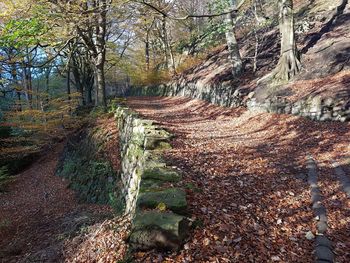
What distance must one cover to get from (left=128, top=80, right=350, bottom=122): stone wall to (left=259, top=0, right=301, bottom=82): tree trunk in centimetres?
137

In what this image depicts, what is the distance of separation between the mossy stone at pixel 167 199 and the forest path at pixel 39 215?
1757 mm

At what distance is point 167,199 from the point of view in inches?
156

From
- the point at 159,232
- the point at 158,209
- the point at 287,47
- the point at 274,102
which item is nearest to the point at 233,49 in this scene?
the point at 287,47

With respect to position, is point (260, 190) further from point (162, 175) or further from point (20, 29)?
point (20, 29)

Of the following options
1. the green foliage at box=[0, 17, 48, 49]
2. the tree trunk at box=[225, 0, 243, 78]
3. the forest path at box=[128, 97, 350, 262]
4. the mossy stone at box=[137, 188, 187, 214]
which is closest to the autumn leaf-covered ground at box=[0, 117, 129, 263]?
the mossy stone at box=[137, 188, 187, 214]

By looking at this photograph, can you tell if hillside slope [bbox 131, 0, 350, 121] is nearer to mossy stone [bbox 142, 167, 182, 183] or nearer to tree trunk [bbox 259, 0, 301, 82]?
tree trunk [bbox 259, 0, 301, 82]

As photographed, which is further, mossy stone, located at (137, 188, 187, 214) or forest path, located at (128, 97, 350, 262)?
mossy stone, located at (137, 188, 187, 214)

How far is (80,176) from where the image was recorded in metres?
12.1

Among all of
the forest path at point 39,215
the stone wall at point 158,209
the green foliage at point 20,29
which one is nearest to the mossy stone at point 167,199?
the stone wall at point 158,209

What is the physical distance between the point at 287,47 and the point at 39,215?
10757 mm

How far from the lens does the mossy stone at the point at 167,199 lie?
12.4 ft

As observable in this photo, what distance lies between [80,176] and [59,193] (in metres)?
1.11

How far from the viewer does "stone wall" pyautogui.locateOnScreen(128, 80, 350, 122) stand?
816 cm

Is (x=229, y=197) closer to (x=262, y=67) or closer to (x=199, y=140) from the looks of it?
(x=199, y=140)
